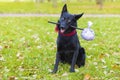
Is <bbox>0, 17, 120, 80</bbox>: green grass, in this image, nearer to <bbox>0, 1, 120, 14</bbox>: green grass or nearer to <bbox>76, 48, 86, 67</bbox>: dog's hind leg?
<bbox>76, 48, 86, 67</bbox>: dog's hind leg

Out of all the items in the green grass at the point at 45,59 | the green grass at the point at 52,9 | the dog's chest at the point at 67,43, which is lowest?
the green grass at the point at 45,59

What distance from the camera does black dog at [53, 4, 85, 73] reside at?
6.46 m

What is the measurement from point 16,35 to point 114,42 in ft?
10.9

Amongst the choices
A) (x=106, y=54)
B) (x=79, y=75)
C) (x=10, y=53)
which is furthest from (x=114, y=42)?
(x=79, y=75)

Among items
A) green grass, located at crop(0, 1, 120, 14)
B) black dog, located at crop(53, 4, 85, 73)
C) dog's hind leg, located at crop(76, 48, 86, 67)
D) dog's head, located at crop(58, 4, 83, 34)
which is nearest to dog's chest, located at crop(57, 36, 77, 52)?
black dog, located at crop(53, 4, 85, 73)

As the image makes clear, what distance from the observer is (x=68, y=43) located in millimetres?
6883

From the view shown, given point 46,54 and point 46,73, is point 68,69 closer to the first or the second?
point 46,73

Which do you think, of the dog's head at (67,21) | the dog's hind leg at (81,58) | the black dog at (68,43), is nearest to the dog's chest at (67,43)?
the black dog at (68,43)

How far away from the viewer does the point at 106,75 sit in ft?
22.5

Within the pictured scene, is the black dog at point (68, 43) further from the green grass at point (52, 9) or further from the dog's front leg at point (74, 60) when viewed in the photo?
the green grass at point (52, 9)

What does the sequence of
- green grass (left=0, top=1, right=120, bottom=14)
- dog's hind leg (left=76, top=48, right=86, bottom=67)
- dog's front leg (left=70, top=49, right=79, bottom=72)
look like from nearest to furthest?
dog's front leg (left=70, top=49, right=79, bottom=72), dog's hind leg (left=76, top=48, right=86, bottom=67), green grass (left=0, top=1, right=120, bottom=14)

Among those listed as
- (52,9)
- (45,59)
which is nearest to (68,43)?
(45,59)

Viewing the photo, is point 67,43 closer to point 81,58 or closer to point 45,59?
point 81,58

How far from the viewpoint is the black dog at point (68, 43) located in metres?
6.46
